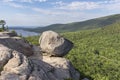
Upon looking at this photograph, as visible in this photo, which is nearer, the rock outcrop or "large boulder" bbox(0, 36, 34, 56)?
the rock outcrop

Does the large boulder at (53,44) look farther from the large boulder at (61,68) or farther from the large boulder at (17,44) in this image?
the large boulder at (17,44)

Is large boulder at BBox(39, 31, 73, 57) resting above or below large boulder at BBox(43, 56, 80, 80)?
above

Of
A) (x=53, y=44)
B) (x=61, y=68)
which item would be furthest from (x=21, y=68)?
(x=53, y=44)

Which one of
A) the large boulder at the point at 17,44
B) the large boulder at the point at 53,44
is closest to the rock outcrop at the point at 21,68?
the large boulder at the point at 17,44

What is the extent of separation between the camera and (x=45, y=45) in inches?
2121

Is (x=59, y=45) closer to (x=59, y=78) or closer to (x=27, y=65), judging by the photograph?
(x=59, y=78)

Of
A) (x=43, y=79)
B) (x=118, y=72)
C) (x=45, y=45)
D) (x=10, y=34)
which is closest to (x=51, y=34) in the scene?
(x=45, y=45)

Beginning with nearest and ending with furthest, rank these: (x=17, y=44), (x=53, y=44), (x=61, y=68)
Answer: (x=61, y=68) → (x=17, y=44) → (x=53, y=44)

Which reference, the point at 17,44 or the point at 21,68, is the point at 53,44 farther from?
the point at 21,68

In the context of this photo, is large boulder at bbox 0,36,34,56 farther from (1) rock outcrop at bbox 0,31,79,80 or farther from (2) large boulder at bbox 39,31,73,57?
(2) large boulder at bbox 39,31,73,57

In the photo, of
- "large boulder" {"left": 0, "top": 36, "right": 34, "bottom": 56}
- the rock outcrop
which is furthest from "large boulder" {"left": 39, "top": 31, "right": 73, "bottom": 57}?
the rock outcrop

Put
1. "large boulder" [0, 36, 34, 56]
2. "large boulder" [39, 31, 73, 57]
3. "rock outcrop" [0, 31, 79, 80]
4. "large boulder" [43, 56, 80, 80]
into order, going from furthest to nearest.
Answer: "large boulder" [39, 31, 73, 57]
"large boulder" [0, 36, 34, 56]
"large boulder" [43, 56, 80, 80]
"rock outcrop" [0, 31, 79, 80]

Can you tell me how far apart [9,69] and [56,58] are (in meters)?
18.8

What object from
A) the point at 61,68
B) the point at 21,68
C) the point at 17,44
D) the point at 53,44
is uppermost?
the point at 17,44
